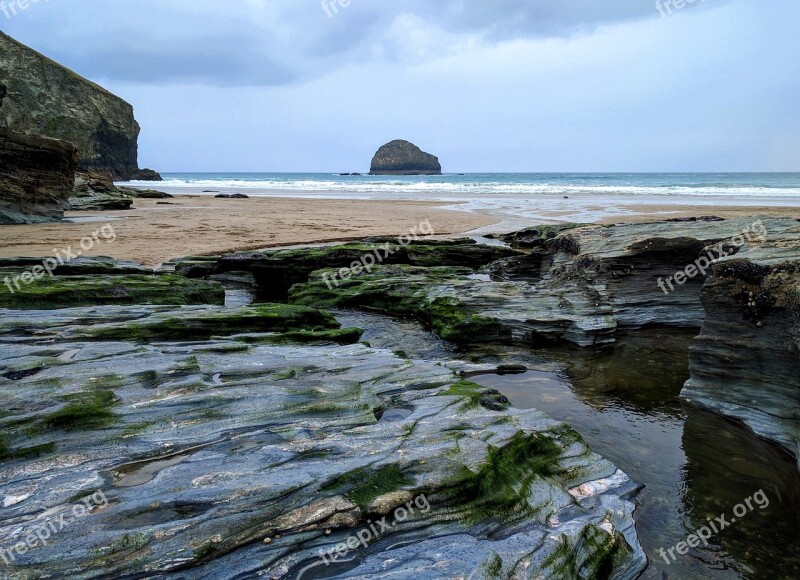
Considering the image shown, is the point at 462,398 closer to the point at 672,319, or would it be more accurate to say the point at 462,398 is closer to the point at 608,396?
the point at 608,396

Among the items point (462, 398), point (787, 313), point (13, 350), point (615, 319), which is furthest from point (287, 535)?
point (615, 319)

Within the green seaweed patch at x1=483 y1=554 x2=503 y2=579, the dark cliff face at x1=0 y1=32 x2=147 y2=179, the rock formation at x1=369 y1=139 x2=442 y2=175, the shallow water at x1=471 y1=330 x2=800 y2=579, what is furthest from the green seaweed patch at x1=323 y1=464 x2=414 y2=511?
the rock formation at x1=369 y1=139 x2=442 y2=175

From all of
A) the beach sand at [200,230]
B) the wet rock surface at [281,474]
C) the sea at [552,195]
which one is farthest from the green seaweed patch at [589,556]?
the sea at [552,195]

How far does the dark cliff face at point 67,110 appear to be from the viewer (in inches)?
2473

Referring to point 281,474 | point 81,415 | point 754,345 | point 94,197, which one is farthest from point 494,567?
point 94,197

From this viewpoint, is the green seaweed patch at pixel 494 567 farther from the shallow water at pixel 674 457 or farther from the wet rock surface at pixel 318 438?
the shallow water at pixel 674 457

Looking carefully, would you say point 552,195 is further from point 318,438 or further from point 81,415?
point 81,415


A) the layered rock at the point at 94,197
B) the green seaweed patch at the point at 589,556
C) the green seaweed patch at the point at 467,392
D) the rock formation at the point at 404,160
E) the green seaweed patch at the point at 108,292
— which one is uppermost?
the rock formation at the point at 404,160

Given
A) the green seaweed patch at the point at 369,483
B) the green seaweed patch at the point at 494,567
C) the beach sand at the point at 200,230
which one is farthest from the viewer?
the beach sand at the point at 200,230

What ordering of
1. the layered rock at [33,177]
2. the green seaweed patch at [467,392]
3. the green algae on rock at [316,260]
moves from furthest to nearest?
the layered rock at [33,177] < the green algae on rock at [316,260] < the green seaweed patch at [467,392]

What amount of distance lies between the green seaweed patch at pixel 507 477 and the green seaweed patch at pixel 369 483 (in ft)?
1.35

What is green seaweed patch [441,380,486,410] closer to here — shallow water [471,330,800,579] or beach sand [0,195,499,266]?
shallow water [471,330,800,579]

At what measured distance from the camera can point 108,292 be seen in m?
8.83

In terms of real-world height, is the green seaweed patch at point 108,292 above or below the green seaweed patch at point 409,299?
above
